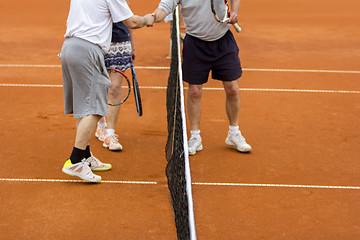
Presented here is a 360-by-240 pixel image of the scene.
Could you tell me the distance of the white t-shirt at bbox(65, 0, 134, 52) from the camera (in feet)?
15.9

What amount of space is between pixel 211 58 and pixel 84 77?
53.1 inches

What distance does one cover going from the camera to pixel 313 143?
20.1 feet

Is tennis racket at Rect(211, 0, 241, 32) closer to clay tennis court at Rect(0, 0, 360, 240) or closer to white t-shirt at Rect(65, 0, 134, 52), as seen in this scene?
white t-shirt at Rect(65, 0, 134, 52)

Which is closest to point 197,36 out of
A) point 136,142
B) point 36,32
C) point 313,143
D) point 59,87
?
point 136,142

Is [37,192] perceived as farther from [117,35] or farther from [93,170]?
[117,35]

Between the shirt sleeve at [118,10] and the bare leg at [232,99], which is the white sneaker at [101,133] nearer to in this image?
the bare leg at [232,99]

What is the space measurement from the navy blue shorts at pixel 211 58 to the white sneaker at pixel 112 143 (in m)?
0.95

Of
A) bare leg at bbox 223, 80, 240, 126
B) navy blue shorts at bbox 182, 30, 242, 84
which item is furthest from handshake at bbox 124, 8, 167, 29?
bare leg at bbox 223, 80, 240, 126

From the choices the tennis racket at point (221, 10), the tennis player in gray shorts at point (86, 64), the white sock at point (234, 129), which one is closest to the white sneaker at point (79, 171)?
the tennis player in gray shorts at point (86, 64)


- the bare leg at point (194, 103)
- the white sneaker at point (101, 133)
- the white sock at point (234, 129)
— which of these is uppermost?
the bare leg at point (194, 103)

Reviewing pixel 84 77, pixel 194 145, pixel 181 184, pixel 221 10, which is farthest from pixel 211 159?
pixel 181 184

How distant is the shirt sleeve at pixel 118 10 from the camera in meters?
4.88

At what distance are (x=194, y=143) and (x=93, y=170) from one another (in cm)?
108

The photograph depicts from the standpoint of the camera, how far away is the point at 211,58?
221 inches
